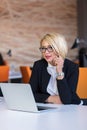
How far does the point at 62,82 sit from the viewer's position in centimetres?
230

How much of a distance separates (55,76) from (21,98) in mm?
599

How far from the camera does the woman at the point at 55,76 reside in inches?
91.4

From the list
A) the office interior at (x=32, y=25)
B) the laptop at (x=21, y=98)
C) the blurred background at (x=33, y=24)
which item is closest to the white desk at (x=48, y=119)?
the laptop at (x=21, y=98)

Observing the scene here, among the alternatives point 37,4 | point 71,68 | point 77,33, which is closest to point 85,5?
point 77,33

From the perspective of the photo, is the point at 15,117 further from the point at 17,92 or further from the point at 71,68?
the point at 71,68

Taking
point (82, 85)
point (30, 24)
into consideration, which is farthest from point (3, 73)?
point (30, 24)

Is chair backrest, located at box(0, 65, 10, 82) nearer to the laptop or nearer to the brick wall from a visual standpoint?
the laptop

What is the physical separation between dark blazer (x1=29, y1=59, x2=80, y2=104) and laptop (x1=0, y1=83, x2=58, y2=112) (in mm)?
264

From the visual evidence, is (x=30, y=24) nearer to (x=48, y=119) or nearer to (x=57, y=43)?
(x=57, y=43)

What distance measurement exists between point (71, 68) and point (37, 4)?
654cm

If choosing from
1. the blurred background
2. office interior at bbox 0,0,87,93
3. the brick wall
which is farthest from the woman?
the brick wall

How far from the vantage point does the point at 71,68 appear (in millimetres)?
2533

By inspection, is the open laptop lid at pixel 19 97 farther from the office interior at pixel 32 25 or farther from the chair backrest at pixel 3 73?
the office interior at pixel 32 25

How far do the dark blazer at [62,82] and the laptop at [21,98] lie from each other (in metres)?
0.26
